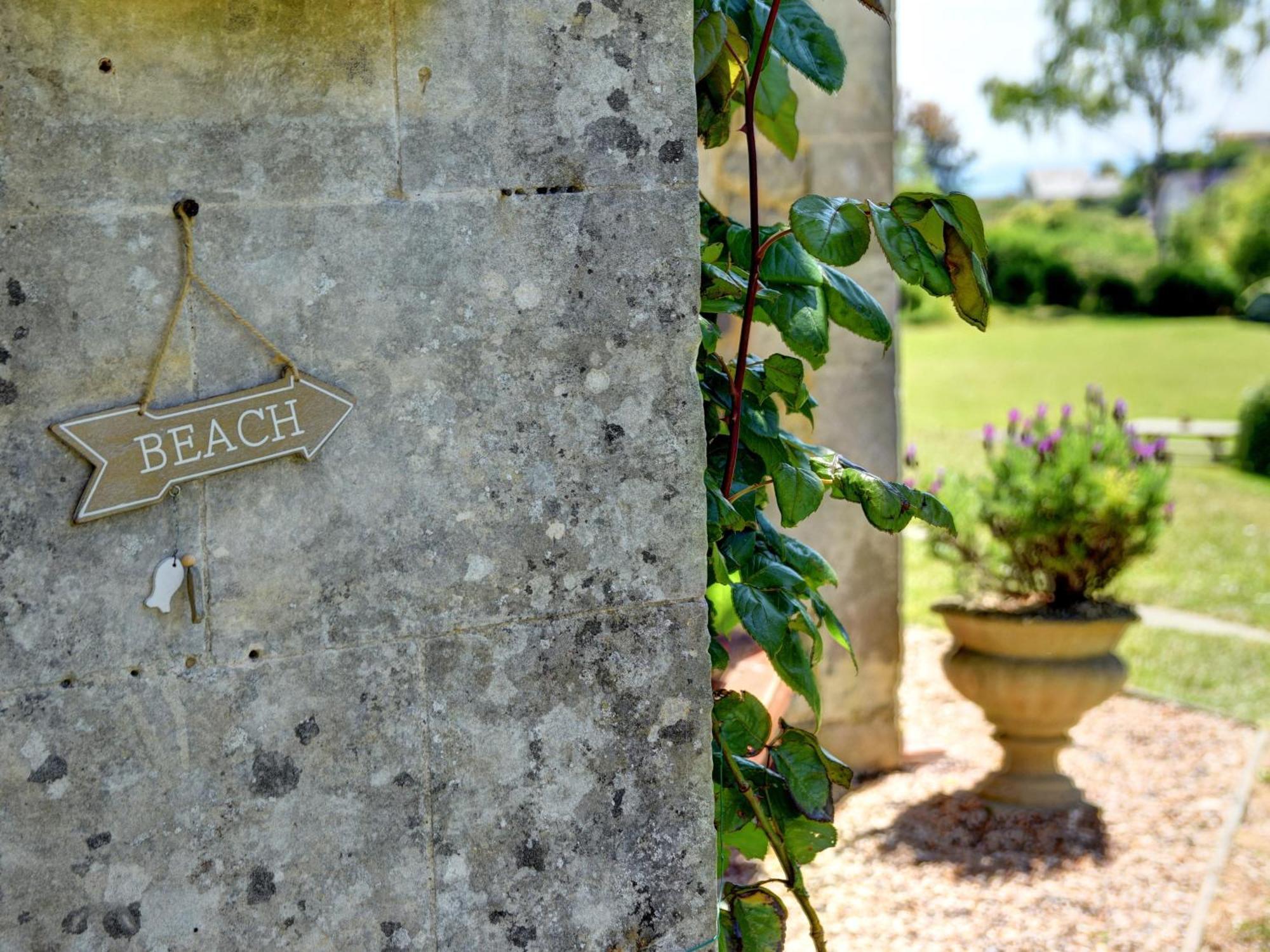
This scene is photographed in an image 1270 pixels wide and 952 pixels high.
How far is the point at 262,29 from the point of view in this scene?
4.87 feet

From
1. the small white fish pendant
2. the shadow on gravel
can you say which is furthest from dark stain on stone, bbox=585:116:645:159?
the shadow on gravel

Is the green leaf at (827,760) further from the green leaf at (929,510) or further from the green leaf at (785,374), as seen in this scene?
the green leaf at (785,374)

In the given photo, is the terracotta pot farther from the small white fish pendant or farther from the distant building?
the distant building

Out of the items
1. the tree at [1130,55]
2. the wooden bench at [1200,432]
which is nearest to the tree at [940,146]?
the tree at [1130,55]

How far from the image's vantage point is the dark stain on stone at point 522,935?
1.66 meters

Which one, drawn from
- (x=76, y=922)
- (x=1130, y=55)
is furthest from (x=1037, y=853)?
(x=1130, y=55)

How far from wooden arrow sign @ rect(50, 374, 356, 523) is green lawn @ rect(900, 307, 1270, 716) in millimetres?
4293

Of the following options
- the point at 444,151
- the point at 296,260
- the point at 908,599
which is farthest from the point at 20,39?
the point at 908,599

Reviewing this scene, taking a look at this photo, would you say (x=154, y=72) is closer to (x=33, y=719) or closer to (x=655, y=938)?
(x=33, y=719)

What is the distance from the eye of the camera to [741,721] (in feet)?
6.60

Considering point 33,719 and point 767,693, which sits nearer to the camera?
point 33,719

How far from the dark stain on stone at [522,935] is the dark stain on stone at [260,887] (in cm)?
30

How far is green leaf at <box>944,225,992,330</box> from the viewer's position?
5.79ft

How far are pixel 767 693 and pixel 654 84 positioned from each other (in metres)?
1.78
